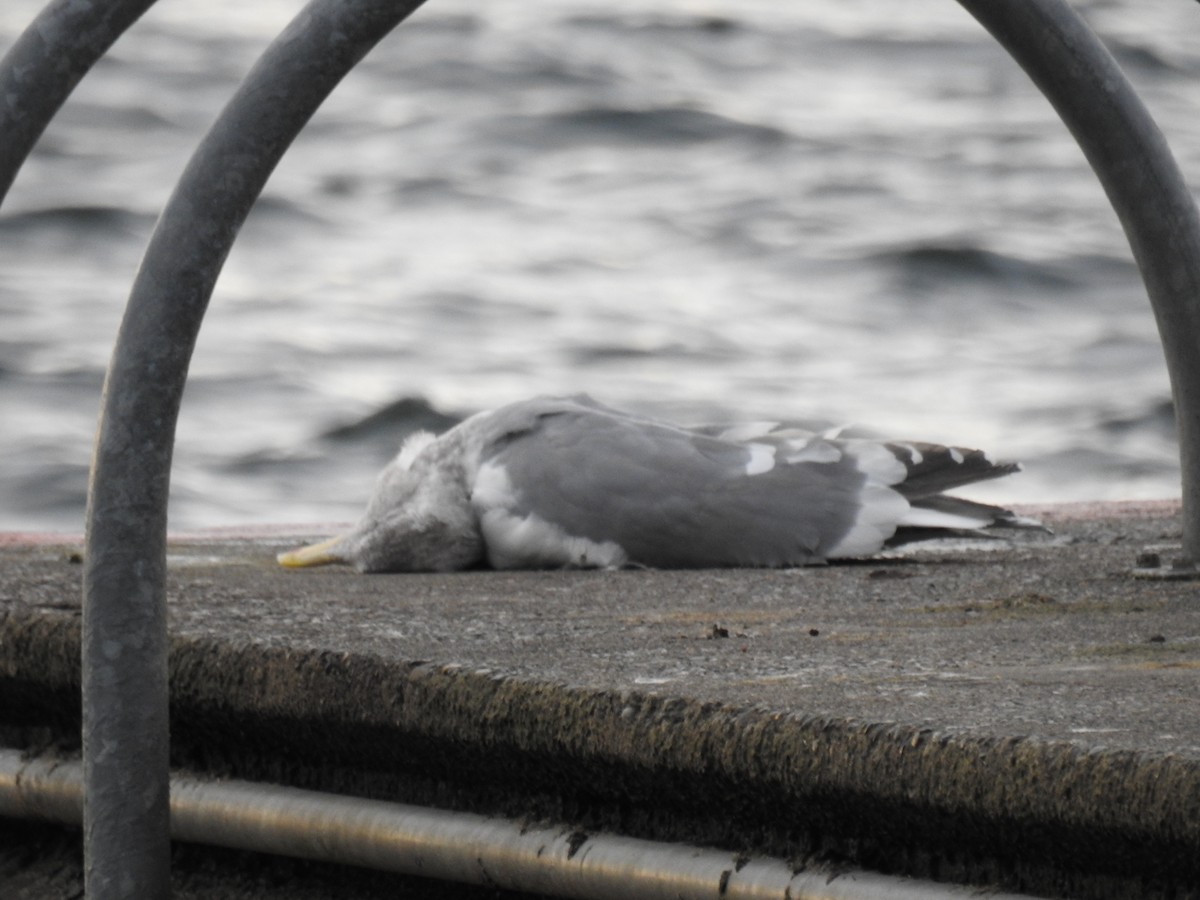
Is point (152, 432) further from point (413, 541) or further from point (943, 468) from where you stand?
point (943, 468)

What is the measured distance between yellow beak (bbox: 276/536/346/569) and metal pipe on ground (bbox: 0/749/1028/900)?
0.94 metres

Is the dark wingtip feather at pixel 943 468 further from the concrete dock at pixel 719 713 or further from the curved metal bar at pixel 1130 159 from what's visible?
the curved metal bar at pixel 1130 159

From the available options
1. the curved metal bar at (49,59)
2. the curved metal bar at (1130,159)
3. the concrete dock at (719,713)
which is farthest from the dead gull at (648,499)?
the curved metal bar at (49,59)

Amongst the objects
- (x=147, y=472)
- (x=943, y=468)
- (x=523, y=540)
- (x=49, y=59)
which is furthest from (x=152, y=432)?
(x=943, y=468)

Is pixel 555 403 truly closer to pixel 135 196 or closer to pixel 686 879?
pixel 686 879

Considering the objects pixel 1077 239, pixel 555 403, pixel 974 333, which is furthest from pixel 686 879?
pixel 1077 239

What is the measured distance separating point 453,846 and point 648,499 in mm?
1162

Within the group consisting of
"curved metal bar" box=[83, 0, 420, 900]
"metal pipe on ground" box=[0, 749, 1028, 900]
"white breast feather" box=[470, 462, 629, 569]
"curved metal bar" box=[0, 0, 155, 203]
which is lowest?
"white breast feather" box=[470, 462, 629, 569]

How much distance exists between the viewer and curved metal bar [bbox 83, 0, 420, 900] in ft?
4.24

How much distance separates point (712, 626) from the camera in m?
1.95

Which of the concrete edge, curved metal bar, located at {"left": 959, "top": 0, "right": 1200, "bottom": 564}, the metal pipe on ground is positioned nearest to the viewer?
the concrete edge

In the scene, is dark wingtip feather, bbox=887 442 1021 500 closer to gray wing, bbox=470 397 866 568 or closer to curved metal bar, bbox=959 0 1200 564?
gray wing, bbox=470 397 866 568

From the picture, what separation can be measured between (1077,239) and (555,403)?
12.5m

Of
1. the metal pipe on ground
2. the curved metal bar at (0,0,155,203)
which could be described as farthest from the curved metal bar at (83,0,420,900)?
the metal pipe on ground
